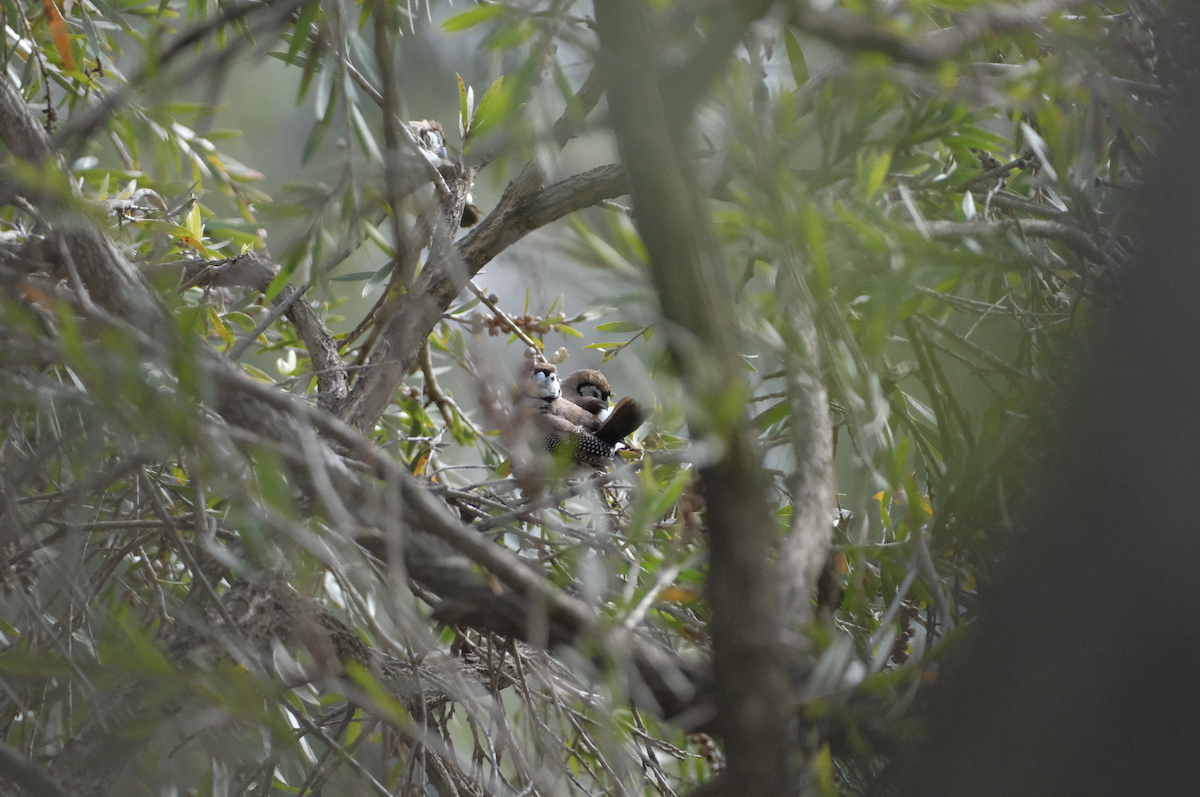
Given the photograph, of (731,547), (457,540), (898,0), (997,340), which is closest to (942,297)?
(898,0)

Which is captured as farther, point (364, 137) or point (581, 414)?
point (581, 414)

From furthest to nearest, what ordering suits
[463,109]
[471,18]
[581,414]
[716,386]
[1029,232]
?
[581,414]
[463,109]
[1029,232]
[471,18]
[716,386]

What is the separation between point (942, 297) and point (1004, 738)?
1.73 ft

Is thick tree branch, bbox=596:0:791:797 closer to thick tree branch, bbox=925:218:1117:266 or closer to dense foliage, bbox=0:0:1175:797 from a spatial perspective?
dense foliage, bbox=0:0:1175:797

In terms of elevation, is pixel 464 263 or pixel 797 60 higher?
pixel 797 60

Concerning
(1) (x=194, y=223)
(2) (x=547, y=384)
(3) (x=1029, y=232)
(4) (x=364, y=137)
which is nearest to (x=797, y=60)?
(3) (x=1029, y=232)

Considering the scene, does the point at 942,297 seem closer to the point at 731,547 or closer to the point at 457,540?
the point at 731,547

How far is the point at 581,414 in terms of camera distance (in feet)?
8.55

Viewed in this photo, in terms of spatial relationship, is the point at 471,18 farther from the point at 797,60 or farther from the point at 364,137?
the point at 797,60

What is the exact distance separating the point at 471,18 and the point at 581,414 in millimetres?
1852

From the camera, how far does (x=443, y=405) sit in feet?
6.17

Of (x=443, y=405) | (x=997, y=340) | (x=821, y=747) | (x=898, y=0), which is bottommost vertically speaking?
(x=821, y=747)

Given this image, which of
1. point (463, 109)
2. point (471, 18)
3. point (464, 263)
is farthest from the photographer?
point (463, 109)

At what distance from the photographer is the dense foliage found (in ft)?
2.08
